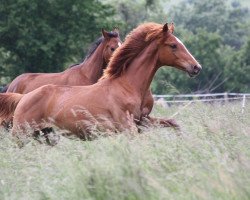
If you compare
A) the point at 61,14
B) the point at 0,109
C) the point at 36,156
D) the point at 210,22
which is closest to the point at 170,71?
the point at 61,14

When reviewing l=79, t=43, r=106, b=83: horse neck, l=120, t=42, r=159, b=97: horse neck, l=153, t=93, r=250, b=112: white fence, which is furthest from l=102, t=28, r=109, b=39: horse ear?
l=120, t=42, r=159, b=97: horse neck

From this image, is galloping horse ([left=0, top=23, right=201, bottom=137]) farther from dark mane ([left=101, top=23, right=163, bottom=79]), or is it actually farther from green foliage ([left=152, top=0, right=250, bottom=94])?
green foliage ([left=152, top=0, right=250, bottom=94])

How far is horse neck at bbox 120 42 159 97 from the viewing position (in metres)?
10.1

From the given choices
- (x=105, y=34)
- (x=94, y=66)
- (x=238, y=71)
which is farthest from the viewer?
(x=238, y=71)

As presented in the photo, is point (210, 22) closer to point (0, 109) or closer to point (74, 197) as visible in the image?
point (0, 109)

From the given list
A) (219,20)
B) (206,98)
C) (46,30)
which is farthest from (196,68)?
(219,20)

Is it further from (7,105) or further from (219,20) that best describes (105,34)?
(219,20)

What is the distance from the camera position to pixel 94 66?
1376 cm

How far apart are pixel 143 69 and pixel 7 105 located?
218cm

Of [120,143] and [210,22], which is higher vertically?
[120,143]

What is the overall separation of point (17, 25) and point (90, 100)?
22.8 meters

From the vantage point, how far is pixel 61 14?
3316cm

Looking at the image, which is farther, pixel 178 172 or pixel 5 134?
pixel 5 134

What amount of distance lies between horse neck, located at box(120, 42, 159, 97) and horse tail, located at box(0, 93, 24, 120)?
1.86 metres
